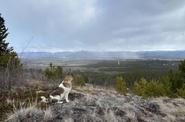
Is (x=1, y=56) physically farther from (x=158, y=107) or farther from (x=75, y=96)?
(x=158, y=107)

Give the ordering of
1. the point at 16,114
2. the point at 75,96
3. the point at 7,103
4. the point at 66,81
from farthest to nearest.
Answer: the point at 75,96 < the point at 66,81 < the point at 7,103 < the point at 16,114

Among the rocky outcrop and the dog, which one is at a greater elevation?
the dog

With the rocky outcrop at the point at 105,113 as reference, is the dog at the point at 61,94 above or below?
above

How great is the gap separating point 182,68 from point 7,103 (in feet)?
117

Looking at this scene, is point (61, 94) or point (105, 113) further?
point (61, 94)

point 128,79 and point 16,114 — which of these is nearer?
point 16,114

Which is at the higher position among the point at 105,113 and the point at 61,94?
the point at 61,94

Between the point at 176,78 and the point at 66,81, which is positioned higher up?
the point at 66,81

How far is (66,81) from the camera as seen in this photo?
1215cm

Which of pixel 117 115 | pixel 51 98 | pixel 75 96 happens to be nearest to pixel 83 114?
pixel 117 115

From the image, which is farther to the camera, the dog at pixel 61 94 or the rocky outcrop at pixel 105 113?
the dog at pixel 61 94

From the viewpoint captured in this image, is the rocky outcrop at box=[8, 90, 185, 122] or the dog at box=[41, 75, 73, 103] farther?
the dog at box=[41, 75, 73, 103]

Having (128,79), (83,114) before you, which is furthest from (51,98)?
(128,79)

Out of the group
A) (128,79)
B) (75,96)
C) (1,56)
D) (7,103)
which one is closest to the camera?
(7,103)
